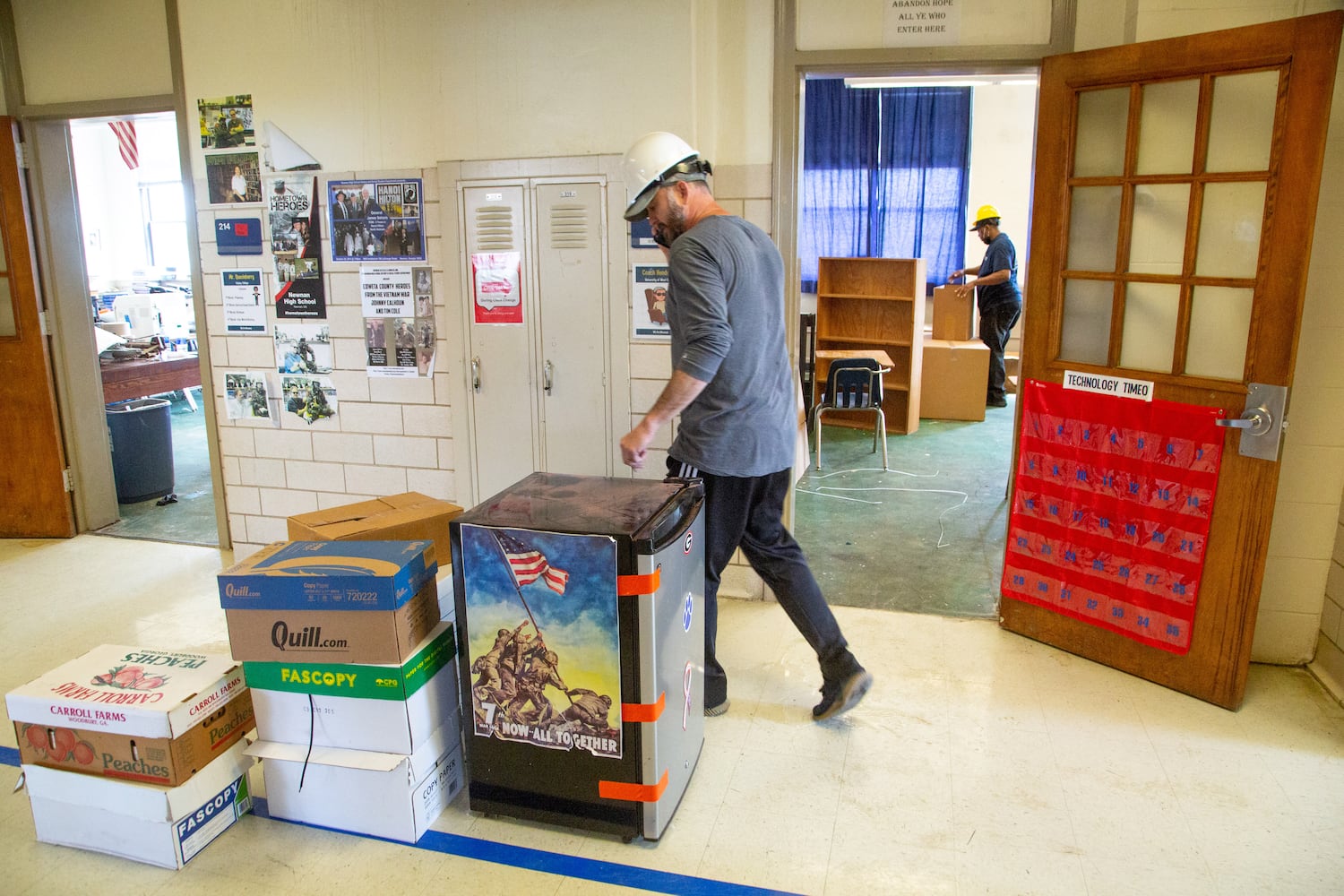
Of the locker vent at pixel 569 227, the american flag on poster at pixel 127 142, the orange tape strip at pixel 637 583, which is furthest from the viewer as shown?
the american flag on poster at pixel 127 142

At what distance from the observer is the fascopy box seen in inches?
304

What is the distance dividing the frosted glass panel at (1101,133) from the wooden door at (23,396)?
4.68 metres

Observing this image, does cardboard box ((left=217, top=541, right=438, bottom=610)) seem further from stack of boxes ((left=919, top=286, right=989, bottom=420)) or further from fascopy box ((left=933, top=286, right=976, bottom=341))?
fascopy box ((left=933, top=286, right=976, bottom=341))

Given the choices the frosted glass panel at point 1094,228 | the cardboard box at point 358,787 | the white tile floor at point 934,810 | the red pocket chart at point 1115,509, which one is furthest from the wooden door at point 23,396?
the frosted glass panel at point 1094,228

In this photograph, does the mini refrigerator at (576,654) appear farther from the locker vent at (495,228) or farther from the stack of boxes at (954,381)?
the stack of boxes at (954,381)

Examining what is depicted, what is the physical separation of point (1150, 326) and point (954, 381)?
14.8ft

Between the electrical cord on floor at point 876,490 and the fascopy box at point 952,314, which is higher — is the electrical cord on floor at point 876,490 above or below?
below

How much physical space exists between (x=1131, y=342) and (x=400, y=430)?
2.96m

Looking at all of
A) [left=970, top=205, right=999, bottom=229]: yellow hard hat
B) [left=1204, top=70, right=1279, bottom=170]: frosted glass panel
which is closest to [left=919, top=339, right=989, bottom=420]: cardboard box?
[left=970, top=205, right=999, bottom=229]: yellow hard hat

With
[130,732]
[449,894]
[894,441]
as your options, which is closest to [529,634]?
[449,894]

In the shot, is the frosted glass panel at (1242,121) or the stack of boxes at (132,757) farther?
the frosted glass panel at (1242,121)

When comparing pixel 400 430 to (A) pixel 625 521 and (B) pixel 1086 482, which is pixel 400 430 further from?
(B) pixel 1086 482

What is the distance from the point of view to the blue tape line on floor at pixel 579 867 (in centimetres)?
202

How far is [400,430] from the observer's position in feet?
13.1
